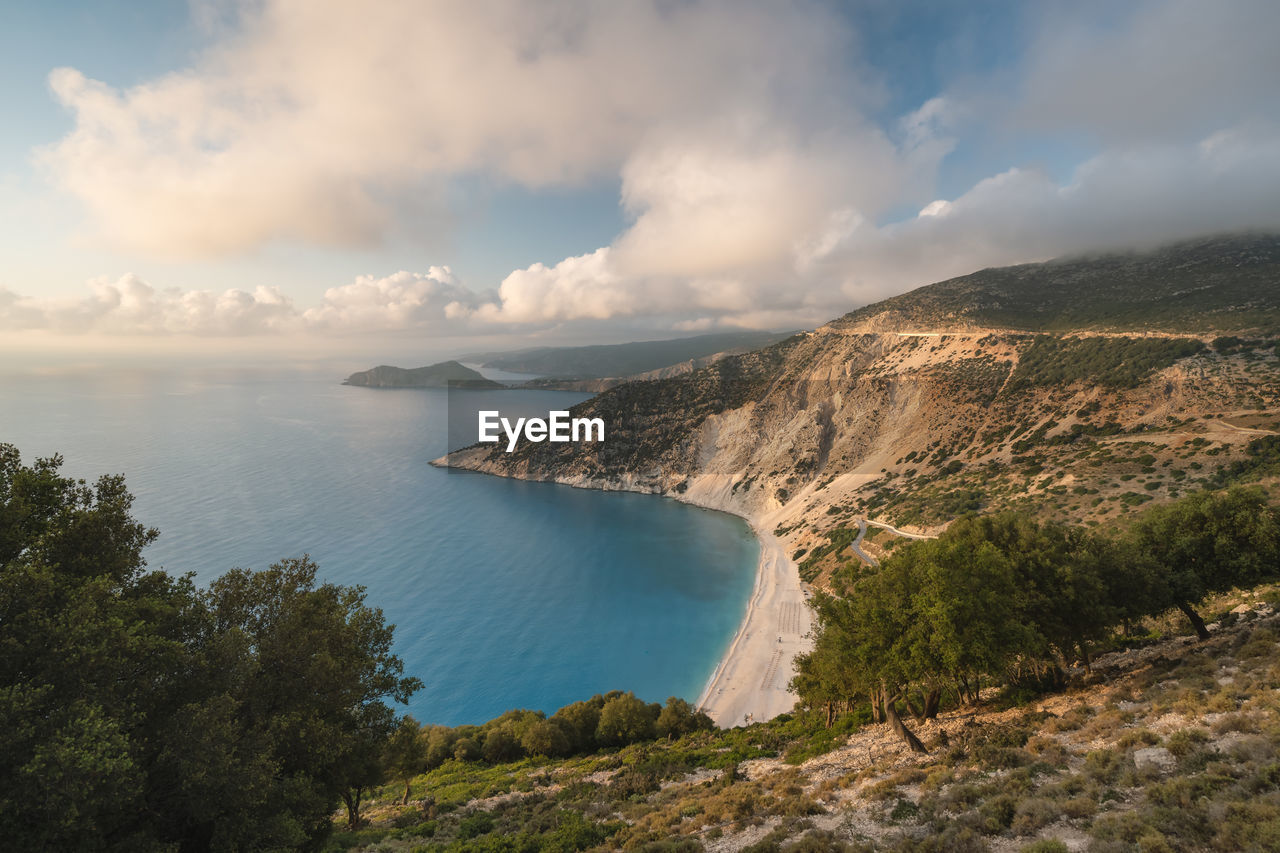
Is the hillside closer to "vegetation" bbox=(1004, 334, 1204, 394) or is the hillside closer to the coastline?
the coastline

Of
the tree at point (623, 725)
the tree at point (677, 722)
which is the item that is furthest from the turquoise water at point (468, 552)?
the tree at point (623, 725)

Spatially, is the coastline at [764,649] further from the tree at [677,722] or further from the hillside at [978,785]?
the hillside at [978,785]

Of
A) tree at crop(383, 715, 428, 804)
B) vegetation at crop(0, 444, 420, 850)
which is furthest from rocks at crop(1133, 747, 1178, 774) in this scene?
tree at crop(383, 715, 428, 804)

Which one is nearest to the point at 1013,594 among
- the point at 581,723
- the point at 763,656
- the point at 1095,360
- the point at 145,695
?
the point at 581,723

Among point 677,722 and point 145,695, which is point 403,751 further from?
point 677,722

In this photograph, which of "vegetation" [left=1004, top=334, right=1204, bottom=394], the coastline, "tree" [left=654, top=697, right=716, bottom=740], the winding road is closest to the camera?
"tree" [left=654, top=697, right=716, bottom=740]

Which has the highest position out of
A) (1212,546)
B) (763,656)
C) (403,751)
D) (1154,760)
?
(1212,546)

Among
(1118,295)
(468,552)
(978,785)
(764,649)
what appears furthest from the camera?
(1118,295)
